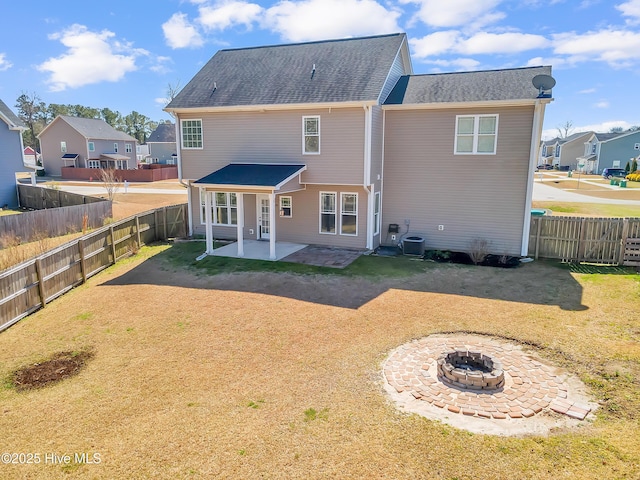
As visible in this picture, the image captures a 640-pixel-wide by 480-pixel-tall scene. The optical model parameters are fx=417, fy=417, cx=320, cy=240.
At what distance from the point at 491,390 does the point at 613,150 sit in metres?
75.6

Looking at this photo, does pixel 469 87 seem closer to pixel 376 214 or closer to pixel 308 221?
pixel 376 214

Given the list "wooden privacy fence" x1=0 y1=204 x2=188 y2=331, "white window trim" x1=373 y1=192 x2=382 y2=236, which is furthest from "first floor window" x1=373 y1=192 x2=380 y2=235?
"wooden privacy fence" x1=0 y1=204 x2=188 y2=331

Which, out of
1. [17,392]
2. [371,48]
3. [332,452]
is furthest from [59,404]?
[371,48]

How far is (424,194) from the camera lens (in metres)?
16.7

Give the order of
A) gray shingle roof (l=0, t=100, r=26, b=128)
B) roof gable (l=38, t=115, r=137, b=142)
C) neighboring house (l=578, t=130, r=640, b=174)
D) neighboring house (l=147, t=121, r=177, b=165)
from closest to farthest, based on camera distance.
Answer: gray shingle roof (l=0, t=100, r=26, b=128) → roof gable (l=38, t=115, r=137, b=142) → neighboring house (l=578, t=130, r=640, b=174) → neighboring house (l=147, t=121, r=177, b=165)

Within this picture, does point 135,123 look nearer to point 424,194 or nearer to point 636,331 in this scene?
point 424,194

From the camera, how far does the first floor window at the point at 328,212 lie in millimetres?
16969

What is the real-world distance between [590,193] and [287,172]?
34233 millimetres

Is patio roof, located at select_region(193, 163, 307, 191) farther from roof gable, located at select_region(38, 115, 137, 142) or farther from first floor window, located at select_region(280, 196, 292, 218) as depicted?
roof gable, located at select_region(38, 115, 137, 142)

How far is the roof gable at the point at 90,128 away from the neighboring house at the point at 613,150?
240ft

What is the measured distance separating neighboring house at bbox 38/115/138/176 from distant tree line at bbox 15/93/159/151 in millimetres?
23949

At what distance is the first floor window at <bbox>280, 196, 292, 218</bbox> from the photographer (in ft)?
58.2

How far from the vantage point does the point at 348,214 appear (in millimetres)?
16781

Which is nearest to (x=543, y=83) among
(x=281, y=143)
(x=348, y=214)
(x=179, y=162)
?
(x=348, y=214)
